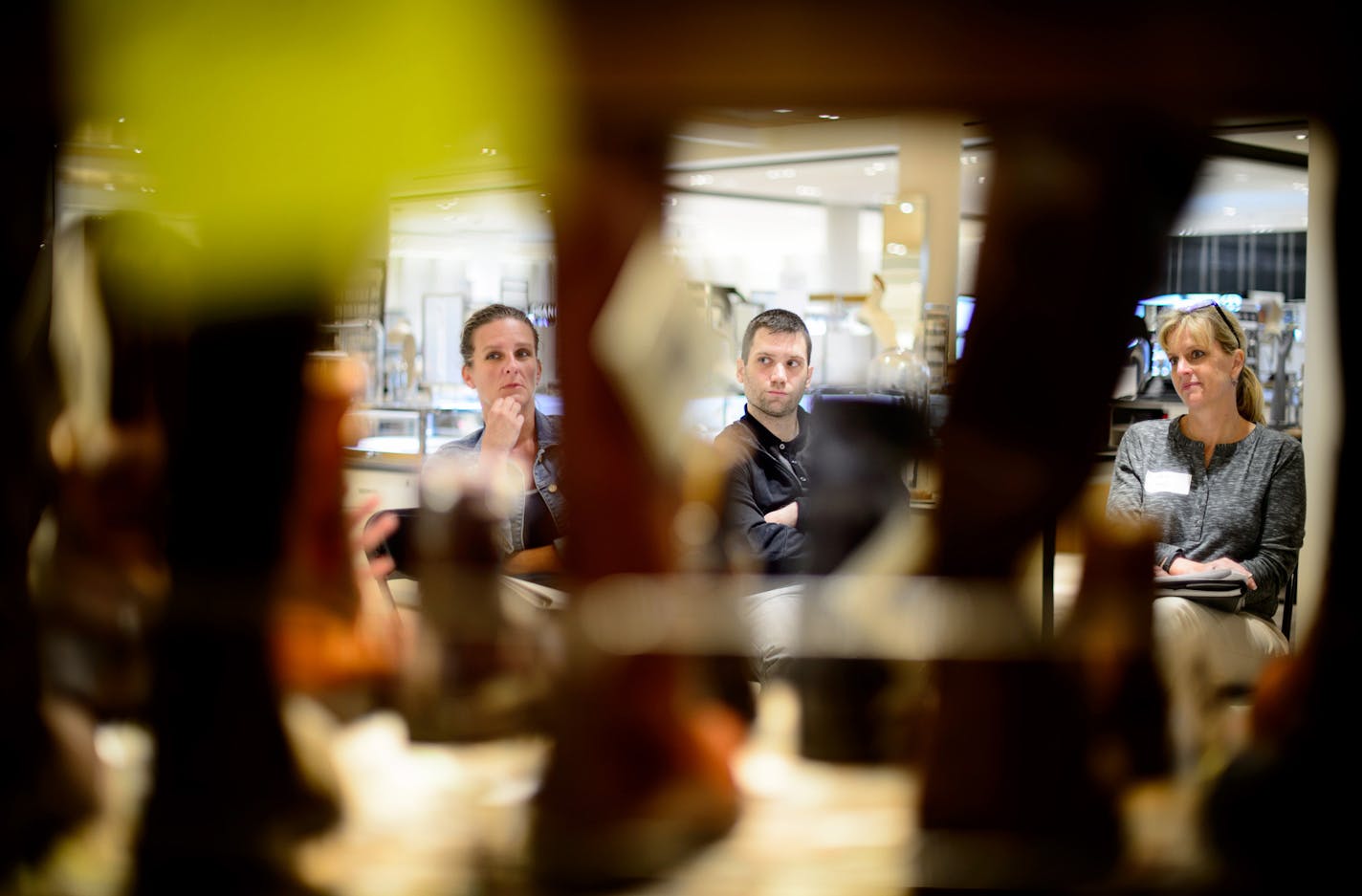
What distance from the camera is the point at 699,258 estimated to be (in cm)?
43

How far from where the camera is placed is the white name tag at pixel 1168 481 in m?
0.68

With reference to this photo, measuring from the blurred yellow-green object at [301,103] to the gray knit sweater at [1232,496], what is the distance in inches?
14.5

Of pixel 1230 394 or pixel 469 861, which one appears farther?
pixel 1230 394

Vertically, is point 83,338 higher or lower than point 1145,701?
higher

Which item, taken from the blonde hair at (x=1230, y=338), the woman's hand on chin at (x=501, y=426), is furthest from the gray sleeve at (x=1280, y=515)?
the woman's hand on chin at (x=501, y=426)

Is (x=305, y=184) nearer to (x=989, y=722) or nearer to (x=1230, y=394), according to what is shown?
(x=989, y=722)

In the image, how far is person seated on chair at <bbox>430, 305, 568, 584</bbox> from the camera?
16.6 inches

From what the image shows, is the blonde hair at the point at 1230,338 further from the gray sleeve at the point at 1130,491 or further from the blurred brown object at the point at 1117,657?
the blurred brown object at the point at 1117,657

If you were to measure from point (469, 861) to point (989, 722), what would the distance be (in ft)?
0.67

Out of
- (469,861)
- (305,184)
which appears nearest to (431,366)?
(305,184)

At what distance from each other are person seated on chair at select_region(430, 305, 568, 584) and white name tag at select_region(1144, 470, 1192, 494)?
1.17ft

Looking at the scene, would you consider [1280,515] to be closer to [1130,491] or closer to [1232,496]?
[1232,496]

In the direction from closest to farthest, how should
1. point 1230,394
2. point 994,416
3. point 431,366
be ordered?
1. point 994,416
2. point 431,366
3. point 1230,394

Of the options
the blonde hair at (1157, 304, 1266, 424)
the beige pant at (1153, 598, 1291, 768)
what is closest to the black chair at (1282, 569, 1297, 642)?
the beige pant at (1153, 598, 1291, 768)
